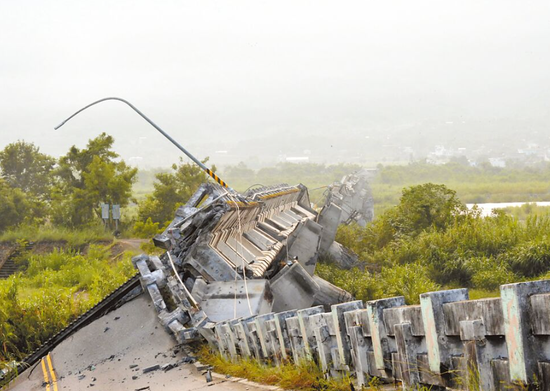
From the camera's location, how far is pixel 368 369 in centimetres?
639

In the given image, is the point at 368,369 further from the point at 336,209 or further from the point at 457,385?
the point at 336,209

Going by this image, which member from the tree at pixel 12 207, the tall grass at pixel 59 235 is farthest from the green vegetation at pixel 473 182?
the tree at pixel 12 207

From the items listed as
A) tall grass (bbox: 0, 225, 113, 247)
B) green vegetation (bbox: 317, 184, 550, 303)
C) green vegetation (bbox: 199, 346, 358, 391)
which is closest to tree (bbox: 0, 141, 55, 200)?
tall grass (bbox: 0, 225, 113, 247)

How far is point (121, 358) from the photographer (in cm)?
1202

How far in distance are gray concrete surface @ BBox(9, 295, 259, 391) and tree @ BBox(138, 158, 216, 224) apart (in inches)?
1099

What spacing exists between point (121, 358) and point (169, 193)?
101ft

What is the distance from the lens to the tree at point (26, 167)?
2048 inches

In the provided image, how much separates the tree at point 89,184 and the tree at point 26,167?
7.71 metres

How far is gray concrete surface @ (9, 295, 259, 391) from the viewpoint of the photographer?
398 inches

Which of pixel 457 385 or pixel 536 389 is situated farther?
pixel 457 385

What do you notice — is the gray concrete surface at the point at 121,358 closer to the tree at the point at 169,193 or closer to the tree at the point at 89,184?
the tree at the point at 169,193

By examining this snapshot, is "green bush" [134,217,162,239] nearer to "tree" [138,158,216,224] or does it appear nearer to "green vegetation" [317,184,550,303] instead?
"tree" [138,158,216,224]

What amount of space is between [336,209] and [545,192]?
41.5 m

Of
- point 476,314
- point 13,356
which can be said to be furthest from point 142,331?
point 476,314
